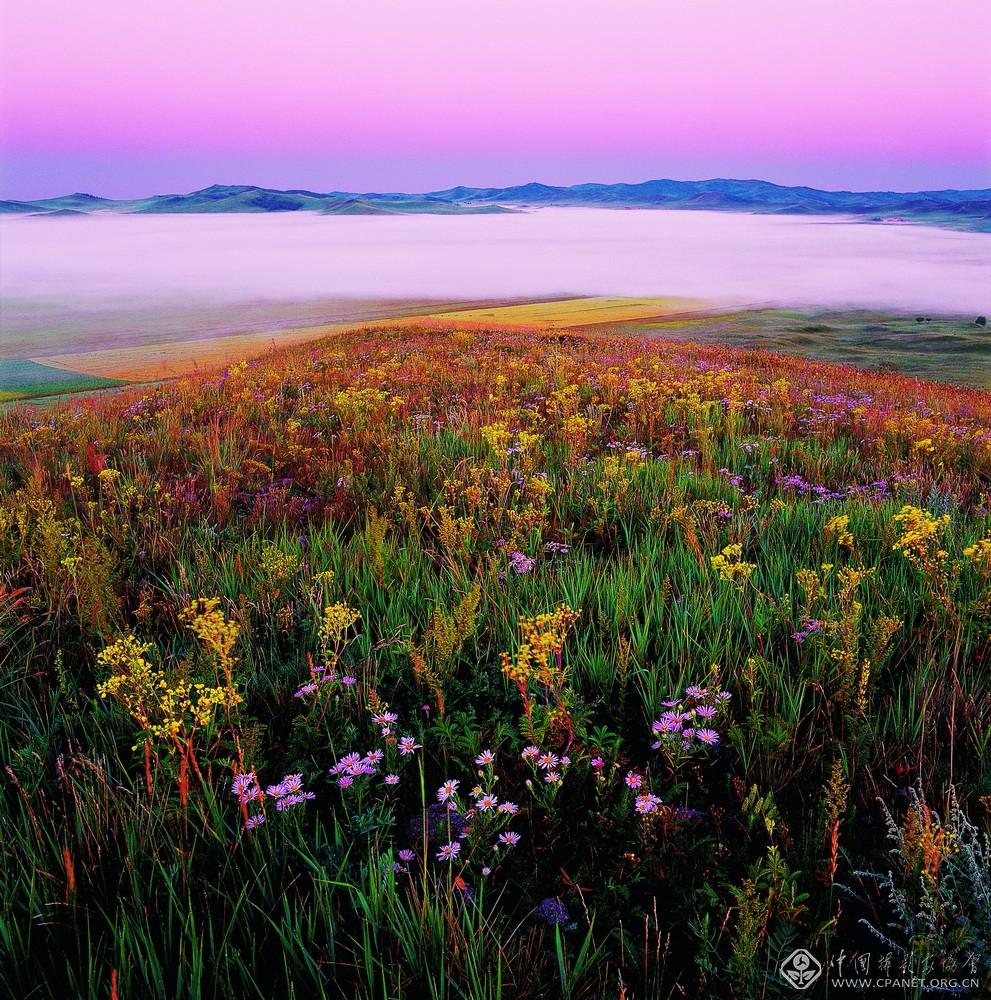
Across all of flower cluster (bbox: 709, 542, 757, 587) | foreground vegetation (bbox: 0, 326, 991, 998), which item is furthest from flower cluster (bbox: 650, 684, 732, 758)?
flower cluster (bbox: 709, 542, 757, 587)

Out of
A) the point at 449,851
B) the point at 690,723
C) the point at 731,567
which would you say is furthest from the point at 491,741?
the point at 731,567

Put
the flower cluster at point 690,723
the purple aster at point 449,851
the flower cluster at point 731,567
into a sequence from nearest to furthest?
the purple aster at point 449,851 < the flower cluster at point 690,723 < the flower cluster at point 731,567

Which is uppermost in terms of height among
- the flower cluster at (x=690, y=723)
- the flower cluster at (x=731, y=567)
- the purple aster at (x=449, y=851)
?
the flower cluster at (x=731, y=567)

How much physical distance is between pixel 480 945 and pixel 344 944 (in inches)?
14.4

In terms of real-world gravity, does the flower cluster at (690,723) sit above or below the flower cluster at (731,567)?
below

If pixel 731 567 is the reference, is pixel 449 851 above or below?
below

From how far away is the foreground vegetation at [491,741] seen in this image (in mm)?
1684

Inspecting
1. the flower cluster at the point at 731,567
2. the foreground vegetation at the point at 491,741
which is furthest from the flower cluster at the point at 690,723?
the flower cluster at the point at 731,567

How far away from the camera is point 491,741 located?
2393mm

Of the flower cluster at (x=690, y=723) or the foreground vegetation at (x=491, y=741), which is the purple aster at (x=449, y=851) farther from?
the flower cluster at (x=690, y=723)

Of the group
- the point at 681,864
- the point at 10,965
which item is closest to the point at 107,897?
the point at 10,965

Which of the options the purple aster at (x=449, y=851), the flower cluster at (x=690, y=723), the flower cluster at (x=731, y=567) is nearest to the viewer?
the purple aster at (x=449, y=851)

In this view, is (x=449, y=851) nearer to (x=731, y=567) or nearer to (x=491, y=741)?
(x=491, y=741)

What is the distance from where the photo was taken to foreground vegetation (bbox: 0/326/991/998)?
168cm
